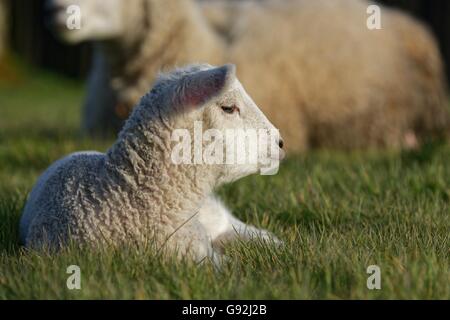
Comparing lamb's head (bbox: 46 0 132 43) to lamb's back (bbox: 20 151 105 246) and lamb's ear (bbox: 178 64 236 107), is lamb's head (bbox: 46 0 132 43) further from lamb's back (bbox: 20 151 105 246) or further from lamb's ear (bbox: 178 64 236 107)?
lamb's ear (bbox: 178 64 236 107)

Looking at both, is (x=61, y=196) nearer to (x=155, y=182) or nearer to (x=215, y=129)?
(x=155, y=182)

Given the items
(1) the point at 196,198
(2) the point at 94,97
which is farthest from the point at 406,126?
(1) the point at 196,198

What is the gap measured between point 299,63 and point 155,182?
172 inches

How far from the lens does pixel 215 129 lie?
3324mm

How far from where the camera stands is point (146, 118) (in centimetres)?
333

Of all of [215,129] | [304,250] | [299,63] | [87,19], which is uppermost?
[87,19]

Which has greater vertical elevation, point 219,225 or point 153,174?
point 153,174

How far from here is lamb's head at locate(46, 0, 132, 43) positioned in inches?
251

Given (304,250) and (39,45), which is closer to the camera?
(304,250)

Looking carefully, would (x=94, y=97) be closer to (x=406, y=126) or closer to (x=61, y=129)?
(x=61, y=129)

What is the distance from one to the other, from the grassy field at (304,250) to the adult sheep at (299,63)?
1.54 m

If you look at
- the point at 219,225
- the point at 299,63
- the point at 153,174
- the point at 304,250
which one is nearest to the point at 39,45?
the point at 299,63

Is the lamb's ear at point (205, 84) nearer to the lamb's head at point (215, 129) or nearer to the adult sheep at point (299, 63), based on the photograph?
the lamb's head at point (215, 129)

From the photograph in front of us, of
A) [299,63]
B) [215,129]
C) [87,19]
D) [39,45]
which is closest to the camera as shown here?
[215,129]
